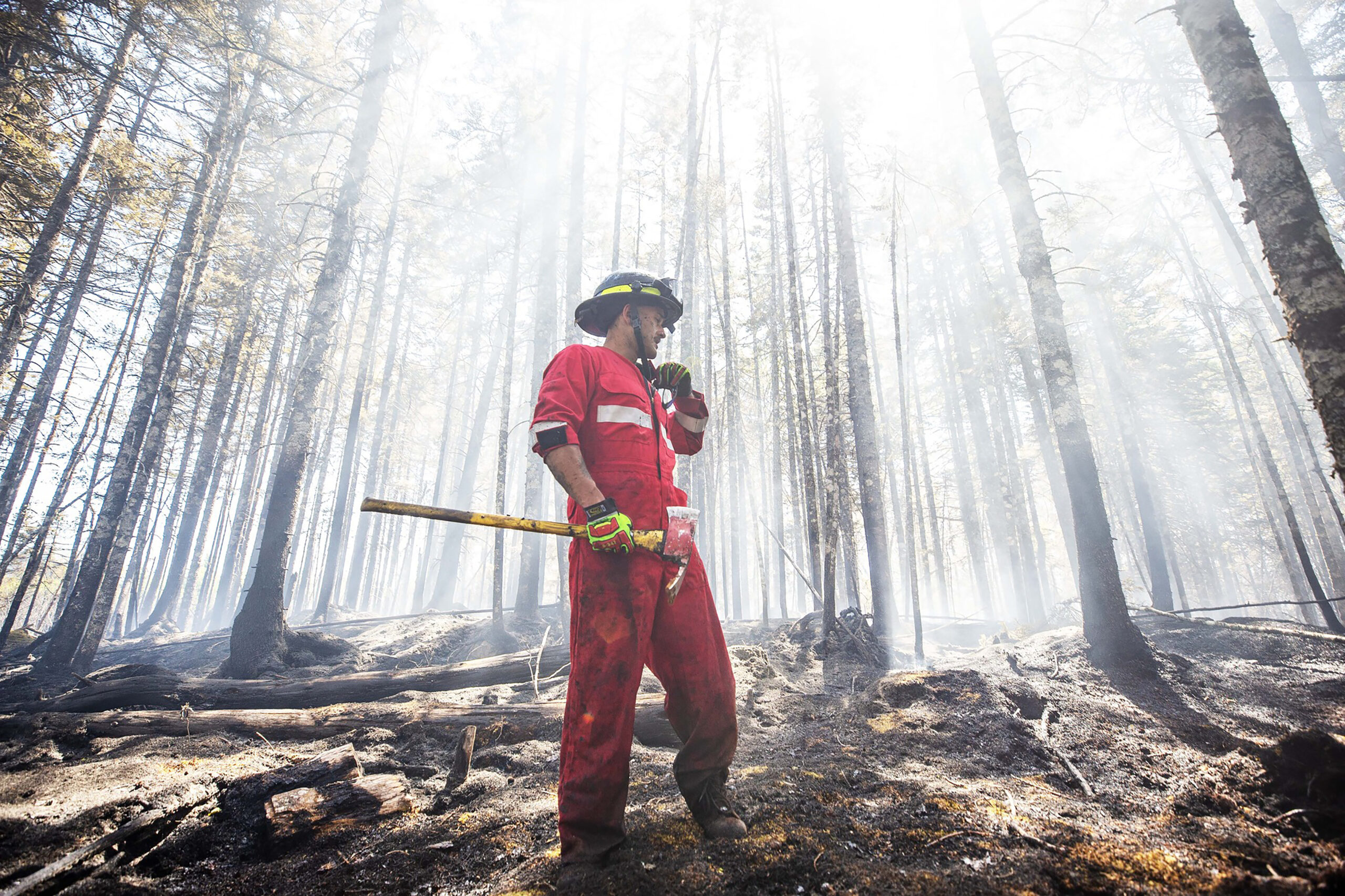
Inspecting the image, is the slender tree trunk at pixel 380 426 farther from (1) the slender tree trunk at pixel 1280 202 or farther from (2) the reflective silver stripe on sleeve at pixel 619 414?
(1) the slender tree trunk at pixel 1280 202

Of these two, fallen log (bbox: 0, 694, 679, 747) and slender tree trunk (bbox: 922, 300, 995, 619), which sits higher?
slender tree trunk (bbox: 922, 300, 995, 619)

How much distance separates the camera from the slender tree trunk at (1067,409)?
218 inches

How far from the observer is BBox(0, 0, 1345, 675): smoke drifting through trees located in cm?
736

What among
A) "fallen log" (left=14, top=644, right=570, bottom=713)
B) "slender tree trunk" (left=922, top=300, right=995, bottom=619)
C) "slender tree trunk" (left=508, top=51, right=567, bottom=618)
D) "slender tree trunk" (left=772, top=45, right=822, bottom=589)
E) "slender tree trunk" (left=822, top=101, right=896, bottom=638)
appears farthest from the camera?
"slender tree trunk" (left=922, top=300, right=995, bottom=619)

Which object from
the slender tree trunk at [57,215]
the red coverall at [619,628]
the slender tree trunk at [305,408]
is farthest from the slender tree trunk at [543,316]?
the red coverall at [619,628]

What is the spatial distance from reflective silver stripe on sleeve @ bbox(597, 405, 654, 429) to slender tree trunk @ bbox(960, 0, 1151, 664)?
223 inches

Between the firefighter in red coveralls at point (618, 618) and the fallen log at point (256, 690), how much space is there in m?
3.62

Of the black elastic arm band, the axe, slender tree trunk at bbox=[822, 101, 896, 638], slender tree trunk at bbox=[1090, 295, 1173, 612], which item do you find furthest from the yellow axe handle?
slender tree trunk at bbox=[1090, 295, 1173, 612]

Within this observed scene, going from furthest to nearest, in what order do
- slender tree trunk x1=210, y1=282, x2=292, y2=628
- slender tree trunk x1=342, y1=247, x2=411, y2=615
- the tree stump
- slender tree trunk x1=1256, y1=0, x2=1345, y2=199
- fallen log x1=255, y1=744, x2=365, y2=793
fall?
1. slender tree trunk x1=342, y1=247, x2=411, y2=615
2. slender tree trunk x1=210, y1=282, x2=292, y2=628
3. slender tree trunk x1=1256, y1=0, x2=1345, y2=199
4. the tree stump
5. fallen log x1=255, y1=744, x2=365, y2=793

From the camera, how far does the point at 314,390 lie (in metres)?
7.96

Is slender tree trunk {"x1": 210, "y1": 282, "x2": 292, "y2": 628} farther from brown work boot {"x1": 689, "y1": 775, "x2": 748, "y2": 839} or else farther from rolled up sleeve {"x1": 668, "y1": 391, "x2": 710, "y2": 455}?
brown work boot {"x1": 689, "y1": 775, "x2": 748, "y2": 839}

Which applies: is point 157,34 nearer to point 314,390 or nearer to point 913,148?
point 314,390

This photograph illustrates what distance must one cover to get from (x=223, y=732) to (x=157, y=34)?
1246cm

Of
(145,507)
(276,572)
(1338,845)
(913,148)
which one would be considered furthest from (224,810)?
(145,507)
